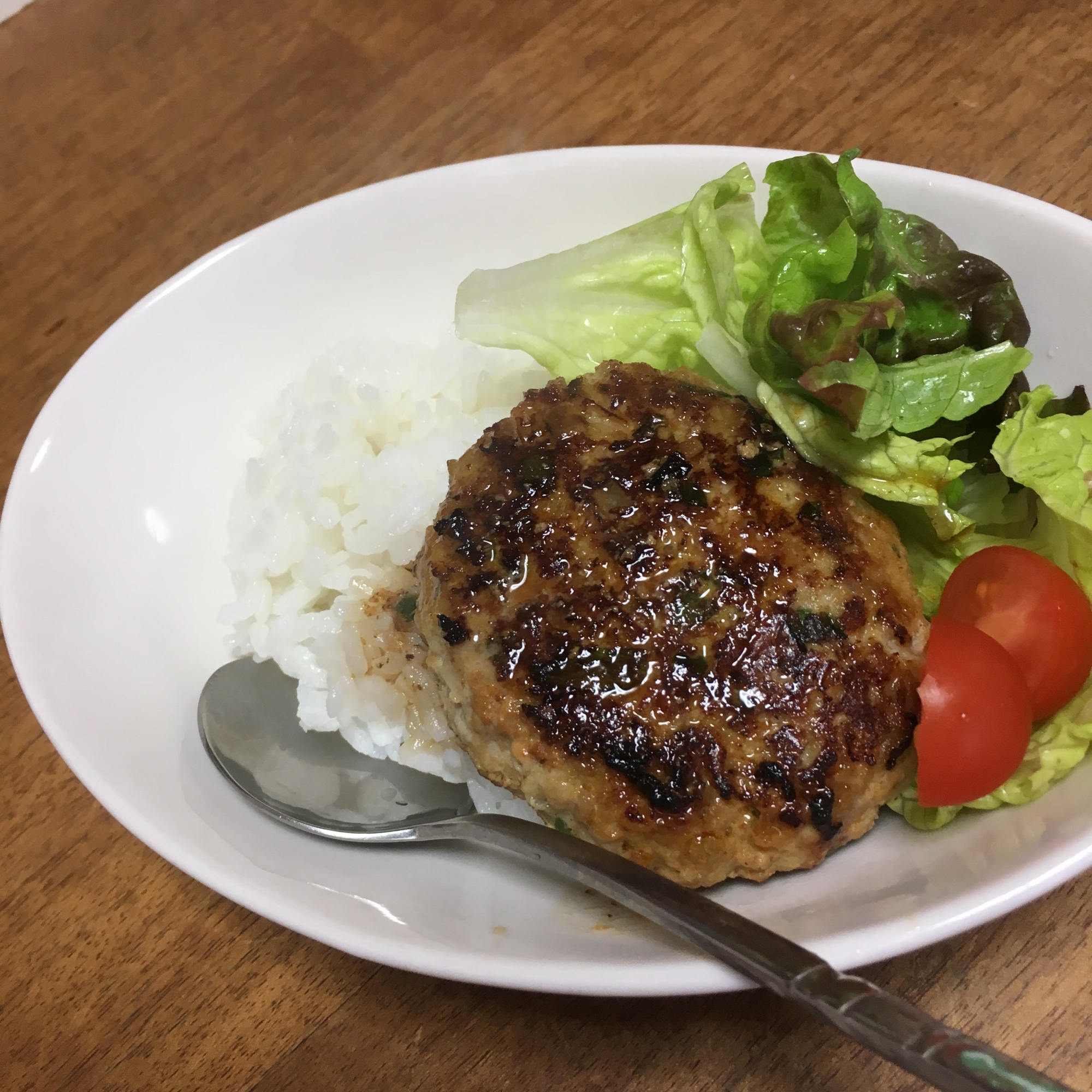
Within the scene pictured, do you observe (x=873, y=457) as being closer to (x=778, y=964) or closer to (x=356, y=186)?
(x=778, y=964)

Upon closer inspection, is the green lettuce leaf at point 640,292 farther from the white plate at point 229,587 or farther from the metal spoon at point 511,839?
the metal spoon at point 511,839

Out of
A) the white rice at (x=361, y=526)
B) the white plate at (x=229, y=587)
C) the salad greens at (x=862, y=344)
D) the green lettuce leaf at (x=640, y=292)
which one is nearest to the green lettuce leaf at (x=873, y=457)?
the salad greens at (x=862, y=344)

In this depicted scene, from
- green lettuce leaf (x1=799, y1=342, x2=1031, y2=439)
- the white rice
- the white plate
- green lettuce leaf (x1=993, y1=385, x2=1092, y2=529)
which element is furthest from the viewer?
the white rice

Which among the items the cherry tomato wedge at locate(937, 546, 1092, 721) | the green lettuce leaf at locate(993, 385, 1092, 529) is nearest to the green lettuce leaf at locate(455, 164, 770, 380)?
the green lettuce leaf at locate(993, 385, 1092, 529)

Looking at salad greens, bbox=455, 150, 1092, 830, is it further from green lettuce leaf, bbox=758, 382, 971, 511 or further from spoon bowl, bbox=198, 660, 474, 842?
spoon bowl, bbox=198, 660, 474, 842

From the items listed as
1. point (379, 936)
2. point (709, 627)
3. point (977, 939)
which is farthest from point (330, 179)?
point (977, 939)

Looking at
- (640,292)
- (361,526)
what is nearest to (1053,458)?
(640,292)
